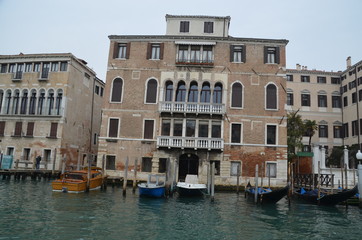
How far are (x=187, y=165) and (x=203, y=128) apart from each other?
2585mm

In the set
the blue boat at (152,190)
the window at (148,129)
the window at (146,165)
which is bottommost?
the blue boat at (152,190)

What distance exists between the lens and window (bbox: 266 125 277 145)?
19406mm

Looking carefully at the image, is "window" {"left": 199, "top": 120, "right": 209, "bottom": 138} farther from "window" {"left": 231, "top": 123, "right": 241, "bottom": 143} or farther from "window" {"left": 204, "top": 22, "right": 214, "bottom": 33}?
"window" {"left": 204, "top": 22, "right": 214, "bottom": 33}

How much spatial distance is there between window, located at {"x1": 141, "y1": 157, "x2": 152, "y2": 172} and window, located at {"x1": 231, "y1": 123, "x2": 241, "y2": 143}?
17.8 ft

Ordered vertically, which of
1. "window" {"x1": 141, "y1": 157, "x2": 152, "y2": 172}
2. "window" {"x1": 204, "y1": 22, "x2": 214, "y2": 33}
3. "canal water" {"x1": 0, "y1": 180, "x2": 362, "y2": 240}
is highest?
"window" {"x1": 204, "y1": 22, "x2": 214, "y2": 33}

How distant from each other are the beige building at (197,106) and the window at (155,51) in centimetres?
7

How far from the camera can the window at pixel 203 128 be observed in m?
19.7

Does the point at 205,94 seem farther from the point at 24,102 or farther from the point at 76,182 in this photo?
the point at 24,102

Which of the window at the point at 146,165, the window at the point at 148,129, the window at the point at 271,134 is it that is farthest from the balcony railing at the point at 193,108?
the window at the point at 146,165

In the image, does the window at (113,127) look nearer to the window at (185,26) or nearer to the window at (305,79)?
the window at (185,26)

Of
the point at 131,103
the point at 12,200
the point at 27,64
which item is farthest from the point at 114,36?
the point at 12,200

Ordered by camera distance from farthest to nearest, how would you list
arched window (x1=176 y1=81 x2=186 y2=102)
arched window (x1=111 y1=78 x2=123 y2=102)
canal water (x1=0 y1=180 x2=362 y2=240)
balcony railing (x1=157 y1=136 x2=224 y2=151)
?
arched window (x1=111 y1=78 x2=123 y2=102)
arched window (x1=176 y1=81 x2=186 y2=102)
balcony railing (x1=157 y1=136 x2=224 y2=151)
canal water (x1=0 y1=180 x2=362 y2=240)

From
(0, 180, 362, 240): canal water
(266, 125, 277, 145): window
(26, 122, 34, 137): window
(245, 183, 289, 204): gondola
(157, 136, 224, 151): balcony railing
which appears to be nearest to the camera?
(0, 180, 362, 240): canal water

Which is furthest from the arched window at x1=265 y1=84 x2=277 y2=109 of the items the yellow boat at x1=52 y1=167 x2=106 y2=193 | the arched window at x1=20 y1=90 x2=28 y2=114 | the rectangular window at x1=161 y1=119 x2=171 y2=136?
the arched window at x1=20 y1=90 x2=28 y2=114
